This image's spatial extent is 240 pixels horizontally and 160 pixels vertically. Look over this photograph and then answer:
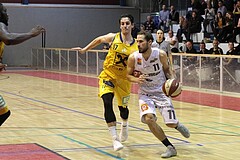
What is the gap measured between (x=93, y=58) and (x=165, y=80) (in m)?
16.5

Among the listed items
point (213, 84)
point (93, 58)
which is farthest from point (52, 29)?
point (213, 84)

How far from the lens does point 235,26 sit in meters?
22.3

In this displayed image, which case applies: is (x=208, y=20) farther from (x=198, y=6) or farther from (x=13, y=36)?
(x=13, y=36)

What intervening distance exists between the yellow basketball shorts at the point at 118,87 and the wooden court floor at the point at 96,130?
0.74m

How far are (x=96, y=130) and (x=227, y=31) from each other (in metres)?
12.9

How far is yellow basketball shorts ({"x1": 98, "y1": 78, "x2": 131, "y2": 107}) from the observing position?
344 inches

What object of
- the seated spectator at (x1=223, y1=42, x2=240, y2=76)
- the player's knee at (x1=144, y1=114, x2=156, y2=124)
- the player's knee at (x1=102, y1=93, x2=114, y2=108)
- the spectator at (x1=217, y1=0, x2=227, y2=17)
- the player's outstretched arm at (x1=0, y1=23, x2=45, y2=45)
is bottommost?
the seated spectator at (x1=223, y1=42, x2=240, y2=76)

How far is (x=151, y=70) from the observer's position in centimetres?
829

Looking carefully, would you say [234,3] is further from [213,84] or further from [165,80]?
[165,80]

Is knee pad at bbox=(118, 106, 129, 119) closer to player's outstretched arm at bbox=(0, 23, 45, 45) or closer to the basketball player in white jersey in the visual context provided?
the basketball player in white jersey

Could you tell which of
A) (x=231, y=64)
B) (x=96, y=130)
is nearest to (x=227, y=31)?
(x=231, y=64)

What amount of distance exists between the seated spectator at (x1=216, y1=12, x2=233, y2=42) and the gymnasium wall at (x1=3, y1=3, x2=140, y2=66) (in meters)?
14.1

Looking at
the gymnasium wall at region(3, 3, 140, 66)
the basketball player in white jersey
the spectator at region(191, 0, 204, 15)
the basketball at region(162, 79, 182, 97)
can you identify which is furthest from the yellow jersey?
the gymnasium wall at region(3, 3, 140, 66)

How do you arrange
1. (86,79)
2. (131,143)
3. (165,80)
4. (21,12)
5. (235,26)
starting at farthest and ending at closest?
1. (21,12)
2. (86,79)
3. (235,26)
4. (131,143)
5. (165,80)
